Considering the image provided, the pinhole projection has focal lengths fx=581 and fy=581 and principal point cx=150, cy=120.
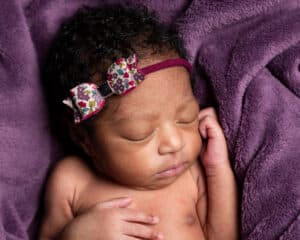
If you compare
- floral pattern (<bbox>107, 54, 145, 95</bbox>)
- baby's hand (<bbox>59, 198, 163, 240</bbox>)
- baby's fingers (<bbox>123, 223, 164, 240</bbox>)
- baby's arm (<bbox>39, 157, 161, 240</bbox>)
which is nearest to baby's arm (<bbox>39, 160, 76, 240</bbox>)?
baby's arm (<bbox>39, 157, 161, 240</bbox>)

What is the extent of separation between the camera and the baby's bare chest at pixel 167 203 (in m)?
1.50

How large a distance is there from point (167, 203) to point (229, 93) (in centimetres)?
33

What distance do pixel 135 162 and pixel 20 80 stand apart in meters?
0.36

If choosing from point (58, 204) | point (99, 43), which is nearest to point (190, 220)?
point (58, 204)

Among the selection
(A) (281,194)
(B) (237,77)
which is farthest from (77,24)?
(A) (281,194)

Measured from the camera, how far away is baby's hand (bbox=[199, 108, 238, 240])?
150 centimetres

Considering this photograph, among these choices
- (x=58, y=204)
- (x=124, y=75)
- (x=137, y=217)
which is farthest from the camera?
(x=58, y=204)

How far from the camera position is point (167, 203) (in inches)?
60.1

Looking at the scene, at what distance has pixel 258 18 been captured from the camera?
5.02 ft

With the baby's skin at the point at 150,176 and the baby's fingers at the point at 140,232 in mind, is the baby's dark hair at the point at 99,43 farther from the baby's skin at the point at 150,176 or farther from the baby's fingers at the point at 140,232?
the baby's fingers at the point at 140,232

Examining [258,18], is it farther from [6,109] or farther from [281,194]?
[6,109]

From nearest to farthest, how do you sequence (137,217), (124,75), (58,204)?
(124,75) → (137,217) → (58,204)

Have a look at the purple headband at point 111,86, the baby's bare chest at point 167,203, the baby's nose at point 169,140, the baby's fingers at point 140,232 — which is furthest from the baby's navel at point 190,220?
the purple headband at point 111,86

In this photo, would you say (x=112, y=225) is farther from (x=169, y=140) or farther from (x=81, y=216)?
(x=169, y=140)
